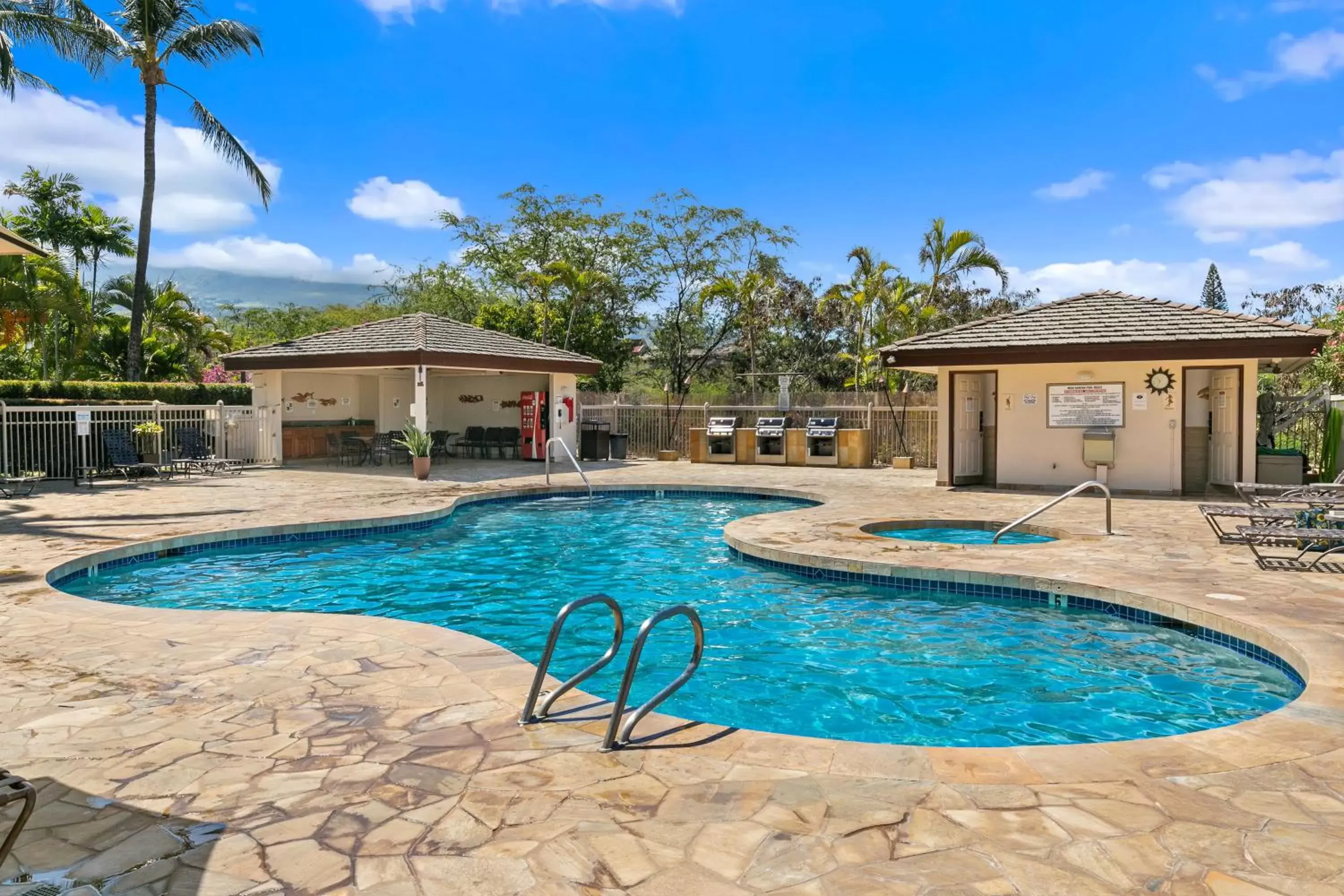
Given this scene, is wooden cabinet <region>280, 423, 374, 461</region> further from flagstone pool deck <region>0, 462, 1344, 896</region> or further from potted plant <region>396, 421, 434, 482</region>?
flagstone pool deck <region>0, 462, 1344, 896</region>

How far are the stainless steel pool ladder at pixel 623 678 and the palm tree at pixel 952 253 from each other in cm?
1830

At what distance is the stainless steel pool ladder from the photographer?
140 inches

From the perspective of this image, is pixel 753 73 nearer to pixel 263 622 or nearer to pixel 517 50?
pixel 517 50

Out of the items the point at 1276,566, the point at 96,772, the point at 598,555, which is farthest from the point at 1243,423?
the point at 96,772

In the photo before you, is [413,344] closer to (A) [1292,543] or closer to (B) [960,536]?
(B) [960,536]

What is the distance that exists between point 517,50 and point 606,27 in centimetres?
295

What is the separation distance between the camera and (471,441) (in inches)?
855

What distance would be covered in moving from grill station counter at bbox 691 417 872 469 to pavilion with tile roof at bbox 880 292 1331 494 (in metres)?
3.64

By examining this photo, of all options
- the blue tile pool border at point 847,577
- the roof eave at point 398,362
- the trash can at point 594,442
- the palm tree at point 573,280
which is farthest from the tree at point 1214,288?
the blue tile pool border at point 847,577

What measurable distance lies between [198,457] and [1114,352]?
Answer: 16.7m

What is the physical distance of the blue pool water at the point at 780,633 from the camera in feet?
16.5

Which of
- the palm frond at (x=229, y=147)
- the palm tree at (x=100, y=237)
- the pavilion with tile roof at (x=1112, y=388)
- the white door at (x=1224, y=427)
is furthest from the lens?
the palm tree at (x=100, y=237)

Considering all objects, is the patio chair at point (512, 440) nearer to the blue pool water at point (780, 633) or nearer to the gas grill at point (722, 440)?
the gas grill at point (722, 440)

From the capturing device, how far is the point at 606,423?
2111 centimetres
